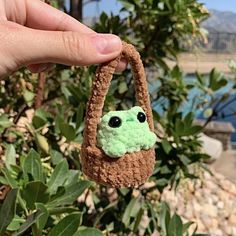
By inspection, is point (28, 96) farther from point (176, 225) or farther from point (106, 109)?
point (176, 225)

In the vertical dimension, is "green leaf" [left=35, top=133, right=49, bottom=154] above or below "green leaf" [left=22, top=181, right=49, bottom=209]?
below

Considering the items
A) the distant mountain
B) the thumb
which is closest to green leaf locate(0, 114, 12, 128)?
the thumb

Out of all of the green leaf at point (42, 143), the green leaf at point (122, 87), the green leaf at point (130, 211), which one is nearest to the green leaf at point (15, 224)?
the green leaf at point (42, 143)

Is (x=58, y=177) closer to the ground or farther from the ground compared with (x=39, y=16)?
closer to the ground

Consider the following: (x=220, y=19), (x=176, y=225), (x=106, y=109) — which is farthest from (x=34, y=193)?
(x=220, y=19)

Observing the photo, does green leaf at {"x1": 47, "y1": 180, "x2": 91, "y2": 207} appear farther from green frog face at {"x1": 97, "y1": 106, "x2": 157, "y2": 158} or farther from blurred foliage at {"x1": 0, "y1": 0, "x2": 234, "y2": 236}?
green frog face at {"x1": 97, "y1": 106, "x2": 157, "y2": 158}

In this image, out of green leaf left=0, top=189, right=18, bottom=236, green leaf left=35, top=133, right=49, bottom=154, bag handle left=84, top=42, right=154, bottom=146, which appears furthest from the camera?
green leaf left=35, top=133, right=49, bottom=154

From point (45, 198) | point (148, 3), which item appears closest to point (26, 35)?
point (45, 198)
